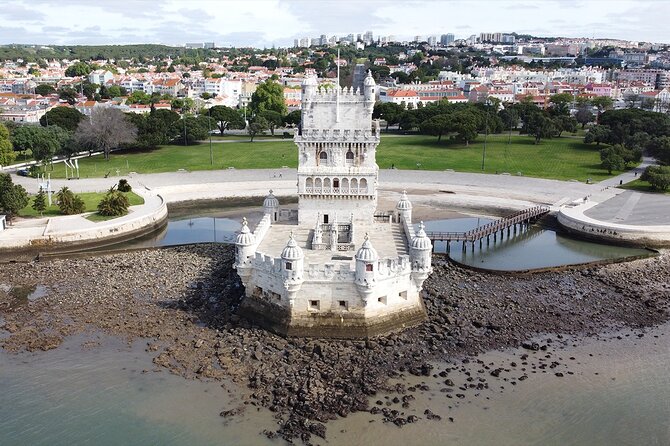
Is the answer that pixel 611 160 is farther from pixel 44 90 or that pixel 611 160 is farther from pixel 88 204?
pixel 44 90

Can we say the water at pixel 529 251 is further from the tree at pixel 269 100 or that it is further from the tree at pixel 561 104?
the tree at pixel 269 100

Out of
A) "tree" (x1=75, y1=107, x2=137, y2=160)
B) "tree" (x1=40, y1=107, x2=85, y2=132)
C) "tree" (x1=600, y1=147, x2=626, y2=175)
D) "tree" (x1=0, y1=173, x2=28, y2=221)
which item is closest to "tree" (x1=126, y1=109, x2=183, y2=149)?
"tree" (x1=75, y1=107, x2=137, y2=160)

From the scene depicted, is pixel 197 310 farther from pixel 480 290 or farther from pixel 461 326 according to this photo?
pixel 480 290

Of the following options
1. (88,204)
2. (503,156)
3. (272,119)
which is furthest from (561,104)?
(88,204)

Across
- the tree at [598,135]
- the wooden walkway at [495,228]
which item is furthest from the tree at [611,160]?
the wooden walkway at [495,228]

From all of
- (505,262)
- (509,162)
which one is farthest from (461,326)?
(509,162)

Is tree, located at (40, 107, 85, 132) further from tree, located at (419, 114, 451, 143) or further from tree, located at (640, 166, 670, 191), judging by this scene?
tree, located at (640, 166, 670, 191)

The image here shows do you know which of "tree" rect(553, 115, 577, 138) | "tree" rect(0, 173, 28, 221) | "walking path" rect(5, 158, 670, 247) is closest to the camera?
"tree" rect(0, 173, 28, 221)
